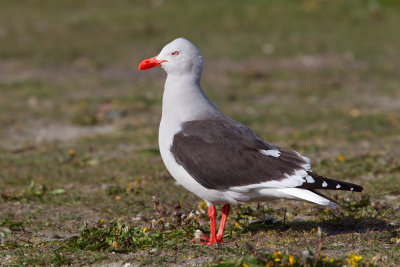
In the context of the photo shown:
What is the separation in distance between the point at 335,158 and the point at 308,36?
912cm

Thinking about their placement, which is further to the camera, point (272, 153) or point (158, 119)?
point (158, 119)

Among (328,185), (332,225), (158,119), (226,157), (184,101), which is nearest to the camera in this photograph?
(328,185)

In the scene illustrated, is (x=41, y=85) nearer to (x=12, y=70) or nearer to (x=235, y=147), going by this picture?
(x=12, y=70)

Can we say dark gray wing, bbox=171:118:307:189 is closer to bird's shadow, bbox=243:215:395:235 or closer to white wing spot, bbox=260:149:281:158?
white wing spot, bbox=260:149:281:158

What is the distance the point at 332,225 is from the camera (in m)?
5.40

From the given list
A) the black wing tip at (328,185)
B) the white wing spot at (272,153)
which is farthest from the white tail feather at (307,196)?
the white wing spot at (272,153)

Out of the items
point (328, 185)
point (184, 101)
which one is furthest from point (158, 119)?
point (328, 185)

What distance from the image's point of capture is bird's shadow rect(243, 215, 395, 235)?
5250 mm

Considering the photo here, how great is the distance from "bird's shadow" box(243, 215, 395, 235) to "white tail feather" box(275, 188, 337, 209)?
0.74 metres

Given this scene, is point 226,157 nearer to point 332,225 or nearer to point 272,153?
point 272,153

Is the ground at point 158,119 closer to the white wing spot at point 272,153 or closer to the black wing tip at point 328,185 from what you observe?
the black wing tip at point 328,185

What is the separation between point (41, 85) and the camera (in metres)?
12.6

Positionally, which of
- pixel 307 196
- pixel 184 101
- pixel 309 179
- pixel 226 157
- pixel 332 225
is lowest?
pixel 332 225

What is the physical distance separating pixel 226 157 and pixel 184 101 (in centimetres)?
70
